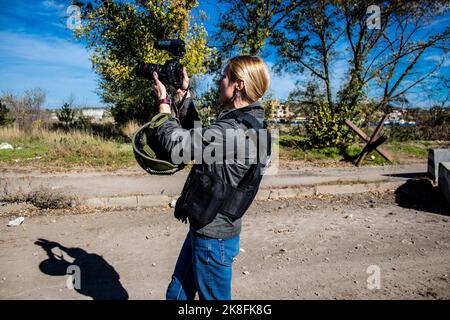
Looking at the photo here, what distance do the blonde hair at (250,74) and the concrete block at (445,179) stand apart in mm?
6112

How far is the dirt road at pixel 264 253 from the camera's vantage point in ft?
10.3

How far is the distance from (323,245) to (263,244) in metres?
0.82

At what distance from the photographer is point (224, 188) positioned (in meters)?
1.70

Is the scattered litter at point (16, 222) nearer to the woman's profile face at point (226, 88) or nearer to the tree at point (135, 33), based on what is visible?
the woman's profile face at point (226, 88)

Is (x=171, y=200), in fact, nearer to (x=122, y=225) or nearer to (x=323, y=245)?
(x=122, y=225)

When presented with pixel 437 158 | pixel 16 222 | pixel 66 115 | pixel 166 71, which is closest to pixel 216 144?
pixel 166 71

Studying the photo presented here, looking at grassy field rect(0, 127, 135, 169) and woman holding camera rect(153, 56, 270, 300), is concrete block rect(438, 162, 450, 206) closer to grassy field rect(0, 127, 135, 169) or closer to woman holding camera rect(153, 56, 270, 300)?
woman holding camera rect(153, 56, 270, 300)

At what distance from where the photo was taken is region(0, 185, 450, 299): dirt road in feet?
10.3

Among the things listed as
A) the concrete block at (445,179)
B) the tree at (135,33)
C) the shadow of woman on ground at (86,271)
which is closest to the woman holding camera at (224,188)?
the shadow of woman on ground at (86,271)

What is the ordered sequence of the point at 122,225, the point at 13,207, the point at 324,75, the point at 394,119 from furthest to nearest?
the point at 394,119 < the point at 324,75 < the point at 13,207 < the point at 122,225

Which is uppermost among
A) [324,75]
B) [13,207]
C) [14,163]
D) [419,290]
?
[324,75]

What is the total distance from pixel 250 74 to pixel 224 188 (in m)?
0.67

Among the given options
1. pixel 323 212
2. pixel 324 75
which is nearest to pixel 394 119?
pixel 324 75
